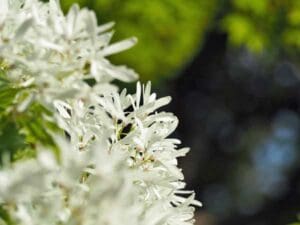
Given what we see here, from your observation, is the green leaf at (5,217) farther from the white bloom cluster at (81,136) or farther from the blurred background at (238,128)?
the blurred background at (238,128)

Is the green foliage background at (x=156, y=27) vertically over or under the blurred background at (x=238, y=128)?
over

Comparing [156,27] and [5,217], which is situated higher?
[156,27]

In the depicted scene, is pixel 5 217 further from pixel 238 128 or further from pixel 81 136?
pixel 238 128

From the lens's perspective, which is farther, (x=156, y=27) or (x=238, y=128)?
(x=238, y=128)

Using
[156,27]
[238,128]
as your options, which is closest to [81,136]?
[156,27]

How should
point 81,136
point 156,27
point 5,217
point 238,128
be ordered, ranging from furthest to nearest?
1. point 238,128
2. point 156,27
3. point 81,136
4. point 5,217

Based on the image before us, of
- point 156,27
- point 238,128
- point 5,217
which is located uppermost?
point 156,27

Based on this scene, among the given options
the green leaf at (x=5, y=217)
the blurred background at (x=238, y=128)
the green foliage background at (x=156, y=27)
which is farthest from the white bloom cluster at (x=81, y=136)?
the blurred background at (x=238, y=128)

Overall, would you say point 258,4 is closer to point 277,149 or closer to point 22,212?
point 22,212

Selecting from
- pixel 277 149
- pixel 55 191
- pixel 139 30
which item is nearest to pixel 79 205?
pixel 55 191
